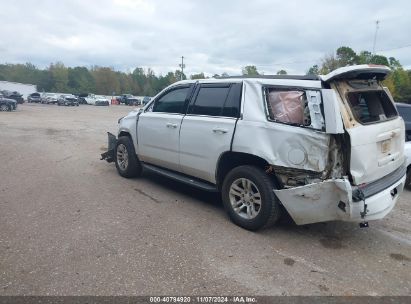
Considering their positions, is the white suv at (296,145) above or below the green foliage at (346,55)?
below

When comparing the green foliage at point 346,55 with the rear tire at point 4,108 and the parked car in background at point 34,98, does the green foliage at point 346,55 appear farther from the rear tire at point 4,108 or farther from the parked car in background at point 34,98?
the parked car in background at point 34,98

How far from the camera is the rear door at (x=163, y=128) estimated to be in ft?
17.2

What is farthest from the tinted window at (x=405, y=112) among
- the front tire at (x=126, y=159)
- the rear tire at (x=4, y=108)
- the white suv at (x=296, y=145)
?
the rear tire at (x=4, y=108)

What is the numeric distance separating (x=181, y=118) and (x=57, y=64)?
118 m

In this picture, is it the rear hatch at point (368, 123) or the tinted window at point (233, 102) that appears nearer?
the rear hatch at point (368, 123)

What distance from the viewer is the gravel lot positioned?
3.08 meters

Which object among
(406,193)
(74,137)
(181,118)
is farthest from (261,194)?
(74,137)

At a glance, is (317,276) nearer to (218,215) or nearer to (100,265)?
(218,215)

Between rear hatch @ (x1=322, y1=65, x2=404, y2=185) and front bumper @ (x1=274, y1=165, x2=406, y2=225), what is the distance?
0.15 m

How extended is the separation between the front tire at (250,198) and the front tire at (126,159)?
7.77 ft

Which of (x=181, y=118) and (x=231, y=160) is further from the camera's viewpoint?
(x=181, y=118)

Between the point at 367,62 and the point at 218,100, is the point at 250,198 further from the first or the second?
the point at 367,62

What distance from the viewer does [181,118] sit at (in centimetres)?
512

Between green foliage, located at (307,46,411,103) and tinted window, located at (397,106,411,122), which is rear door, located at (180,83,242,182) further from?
green foliage, located at (307,46,411,103)
